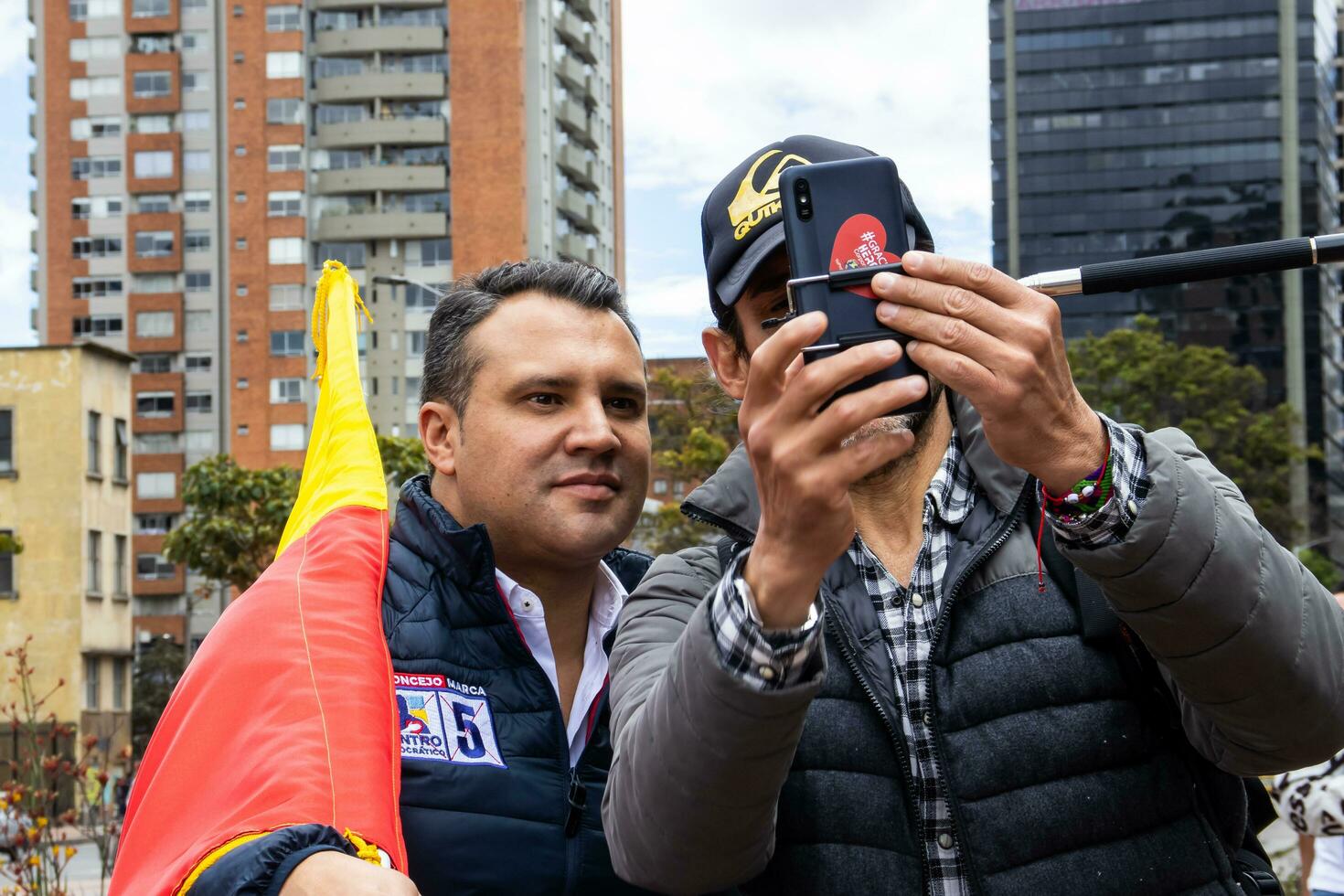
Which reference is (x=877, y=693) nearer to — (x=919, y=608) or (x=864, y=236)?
(x=919, y=608)

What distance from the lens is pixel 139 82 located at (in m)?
74.0

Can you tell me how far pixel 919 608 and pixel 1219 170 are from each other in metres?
108

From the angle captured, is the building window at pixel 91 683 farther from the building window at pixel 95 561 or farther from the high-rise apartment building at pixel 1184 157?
the high-rise apartment building at pixel 1184 157

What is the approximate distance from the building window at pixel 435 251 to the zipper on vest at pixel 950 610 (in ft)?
231

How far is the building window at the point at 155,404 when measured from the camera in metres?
74.6

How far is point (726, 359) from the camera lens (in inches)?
115

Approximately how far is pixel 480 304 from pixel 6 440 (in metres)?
41.0

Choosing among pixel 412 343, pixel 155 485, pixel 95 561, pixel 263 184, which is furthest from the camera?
pixel 155 485

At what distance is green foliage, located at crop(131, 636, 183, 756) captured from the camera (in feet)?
185

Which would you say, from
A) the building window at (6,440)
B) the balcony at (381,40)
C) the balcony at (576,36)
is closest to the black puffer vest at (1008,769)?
the building window at (6,440)

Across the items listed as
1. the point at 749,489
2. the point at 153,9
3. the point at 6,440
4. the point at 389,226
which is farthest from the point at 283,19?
the point at 749,489

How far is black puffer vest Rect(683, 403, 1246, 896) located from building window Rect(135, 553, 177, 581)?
249 feet

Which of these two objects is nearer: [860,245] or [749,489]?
[860,245]

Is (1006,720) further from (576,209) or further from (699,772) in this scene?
(576,209)
